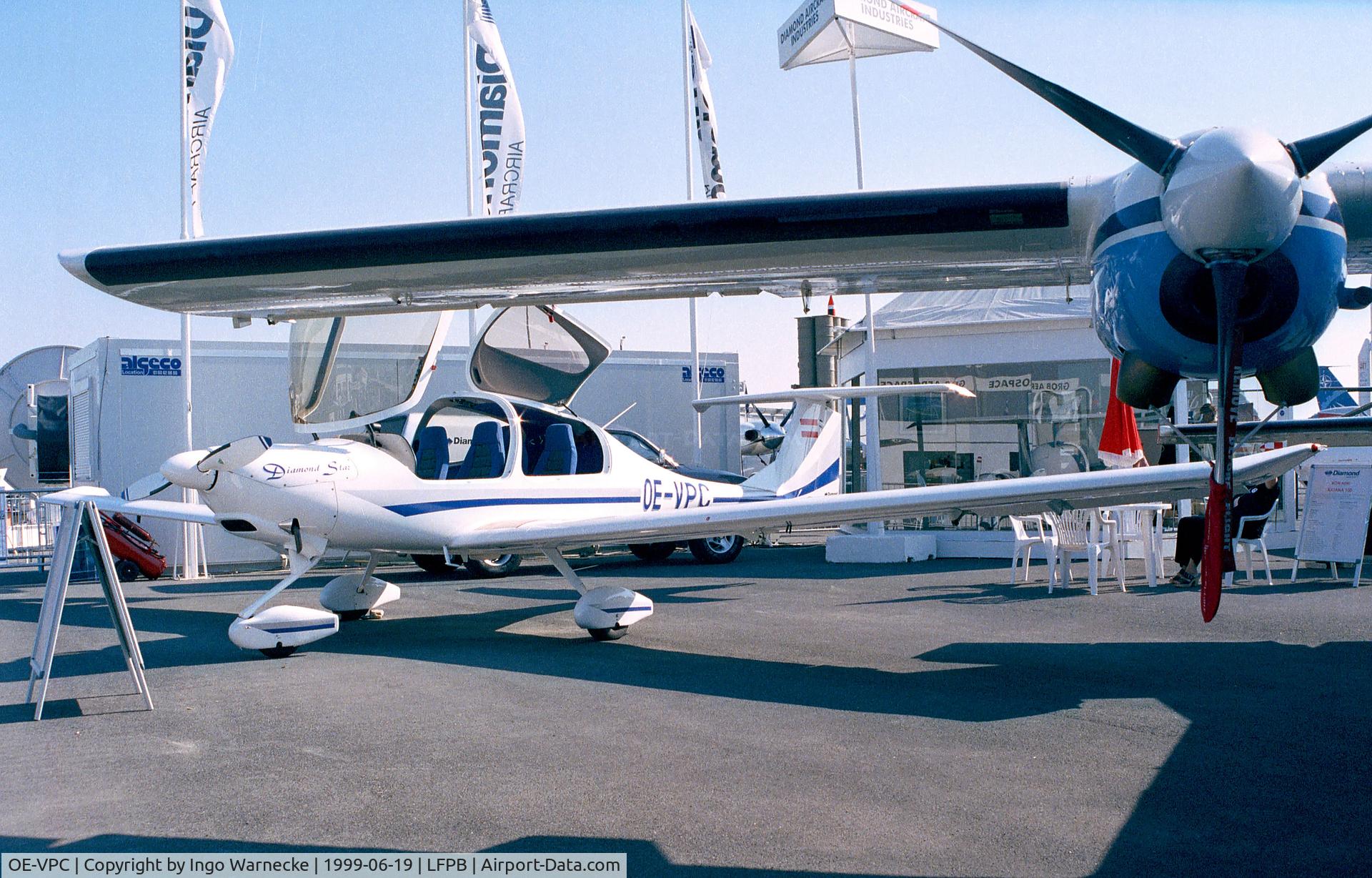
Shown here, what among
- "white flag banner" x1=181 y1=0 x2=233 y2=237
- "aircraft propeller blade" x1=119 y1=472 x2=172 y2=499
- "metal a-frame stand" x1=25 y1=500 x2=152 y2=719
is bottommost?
"metal a-frame stand" x1=25 y1=500 x2=152 y2=719

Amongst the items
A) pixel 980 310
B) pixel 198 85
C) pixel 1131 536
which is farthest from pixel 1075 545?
pixel 198 85

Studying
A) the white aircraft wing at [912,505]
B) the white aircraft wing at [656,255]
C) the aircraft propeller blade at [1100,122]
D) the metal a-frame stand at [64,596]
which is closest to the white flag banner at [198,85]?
the white aircraft wing at [912,505]

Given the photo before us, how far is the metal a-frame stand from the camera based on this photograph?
18.0 ft

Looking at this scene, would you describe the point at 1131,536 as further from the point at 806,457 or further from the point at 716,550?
the point at 716,550

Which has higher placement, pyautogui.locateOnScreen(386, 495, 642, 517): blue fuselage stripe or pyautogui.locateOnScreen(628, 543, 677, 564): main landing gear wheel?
pyautogui.locateOnScreen(386, 495, 642, 517): blue fuselage stripe

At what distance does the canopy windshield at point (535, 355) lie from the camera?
8.77 m

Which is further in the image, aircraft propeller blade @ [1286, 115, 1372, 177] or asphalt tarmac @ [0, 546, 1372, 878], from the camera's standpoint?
asphalt tarmac @ [0, 546, 1372, 878]

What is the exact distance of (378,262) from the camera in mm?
3938

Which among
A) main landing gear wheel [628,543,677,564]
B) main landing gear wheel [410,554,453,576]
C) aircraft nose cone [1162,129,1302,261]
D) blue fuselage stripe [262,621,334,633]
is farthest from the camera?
main landing gear wheel [628,543,677,564]

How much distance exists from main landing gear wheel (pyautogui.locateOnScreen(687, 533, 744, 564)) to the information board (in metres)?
7.23

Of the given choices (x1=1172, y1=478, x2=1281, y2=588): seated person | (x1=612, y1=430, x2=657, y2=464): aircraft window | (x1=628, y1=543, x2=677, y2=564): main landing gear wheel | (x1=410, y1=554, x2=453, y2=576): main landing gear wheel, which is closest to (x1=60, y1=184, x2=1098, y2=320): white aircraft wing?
(x1=612, y1=430, x2=657, y2=464): aircraft window

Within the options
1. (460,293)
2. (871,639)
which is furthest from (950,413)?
(460,293)

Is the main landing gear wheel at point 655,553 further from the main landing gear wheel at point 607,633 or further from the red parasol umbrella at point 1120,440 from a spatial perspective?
the main landing gear wheel at point 607,633

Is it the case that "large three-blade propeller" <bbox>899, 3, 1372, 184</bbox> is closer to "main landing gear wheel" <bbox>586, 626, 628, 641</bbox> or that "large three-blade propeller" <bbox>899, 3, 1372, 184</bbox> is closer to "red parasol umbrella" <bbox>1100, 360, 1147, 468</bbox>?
"main landing gear wheel" <bbox>586, 626, 628, 641</bbox>
